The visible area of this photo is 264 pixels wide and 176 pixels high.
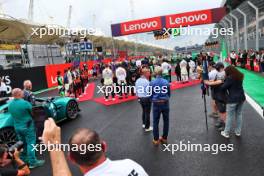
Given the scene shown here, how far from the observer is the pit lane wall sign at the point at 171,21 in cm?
2244

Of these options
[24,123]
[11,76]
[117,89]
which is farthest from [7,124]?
[11,76]

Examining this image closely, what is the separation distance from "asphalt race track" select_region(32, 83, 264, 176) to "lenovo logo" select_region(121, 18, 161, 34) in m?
15.0

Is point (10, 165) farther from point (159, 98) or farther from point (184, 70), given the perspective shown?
point (184, 70)

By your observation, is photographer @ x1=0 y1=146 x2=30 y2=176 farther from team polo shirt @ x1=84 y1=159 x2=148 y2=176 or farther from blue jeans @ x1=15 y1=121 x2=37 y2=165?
blue jeans @ x1=15 y1=121 x2=37 y2=165

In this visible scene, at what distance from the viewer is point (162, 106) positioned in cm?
647

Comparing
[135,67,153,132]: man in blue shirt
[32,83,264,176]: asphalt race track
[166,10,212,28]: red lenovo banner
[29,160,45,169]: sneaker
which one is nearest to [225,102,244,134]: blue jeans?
[32,83,264,176]: asphalt race track

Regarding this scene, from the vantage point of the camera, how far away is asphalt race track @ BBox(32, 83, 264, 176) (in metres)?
4.92

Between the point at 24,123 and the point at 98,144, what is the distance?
4.26 meters

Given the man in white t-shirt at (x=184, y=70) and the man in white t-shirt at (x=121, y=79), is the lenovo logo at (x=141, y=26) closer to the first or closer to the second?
the man in white t-shirt at (x=184, y=70)

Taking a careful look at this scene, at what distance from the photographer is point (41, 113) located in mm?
6758

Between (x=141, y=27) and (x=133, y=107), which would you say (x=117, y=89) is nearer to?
(x=133, y=107)

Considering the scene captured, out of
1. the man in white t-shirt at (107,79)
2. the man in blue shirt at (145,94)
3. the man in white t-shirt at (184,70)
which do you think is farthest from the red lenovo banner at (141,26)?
the man in blue shirt at (145,94)

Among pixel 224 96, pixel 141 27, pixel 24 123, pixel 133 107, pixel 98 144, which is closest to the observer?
pixel 98 144

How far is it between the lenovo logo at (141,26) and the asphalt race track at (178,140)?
589 inches
